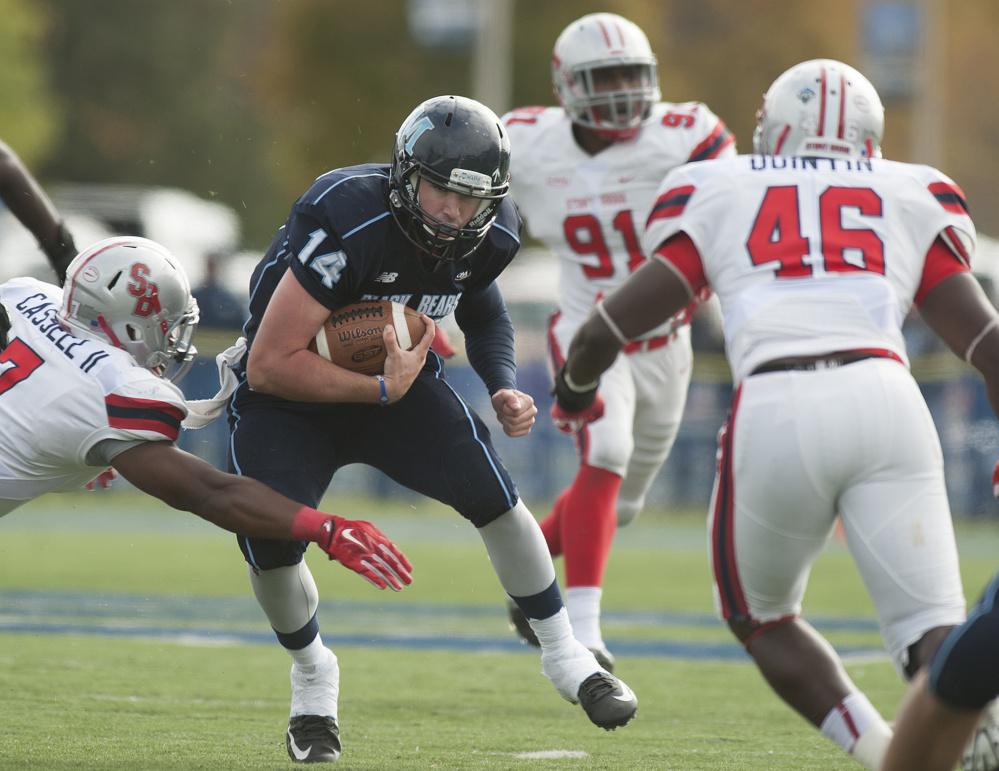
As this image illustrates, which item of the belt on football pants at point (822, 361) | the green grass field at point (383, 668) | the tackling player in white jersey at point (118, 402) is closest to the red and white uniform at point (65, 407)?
the tackling player in white jersey at point (118, 402)

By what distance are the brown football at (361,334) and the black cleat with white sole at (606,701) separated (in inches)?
41.1

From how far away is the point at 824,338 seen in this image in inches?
123

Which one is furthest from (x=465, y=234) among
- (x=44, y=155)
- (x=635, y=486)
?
(x=44, y=155)

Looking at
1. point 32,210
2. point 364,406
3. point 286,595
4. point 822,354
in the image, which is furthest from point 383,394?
point 32,210

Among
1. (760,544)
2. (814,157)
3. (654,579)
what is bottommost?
(654,579)

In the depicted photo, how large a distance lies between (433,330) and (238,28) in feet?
99.0

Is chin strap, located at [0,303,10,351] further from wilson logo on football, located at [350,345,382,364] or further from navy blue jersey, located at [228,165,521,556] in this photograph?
wilson logo on football, located at [350,345,382,364]

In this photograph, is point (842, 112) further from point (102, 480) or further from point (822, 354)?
point (102, 480)

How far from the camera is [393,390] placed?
3783 mm

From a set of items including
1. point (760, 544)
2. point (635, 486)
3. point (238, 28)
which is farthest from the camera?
point (238, 28)

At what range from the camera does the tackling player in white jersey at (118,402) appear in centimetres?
346

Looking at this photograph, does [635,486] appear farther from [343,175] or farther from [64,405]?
[64,405]

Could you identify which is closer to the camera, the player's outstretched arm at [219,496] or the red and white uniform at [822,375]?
the red and white uniform at [822,375]

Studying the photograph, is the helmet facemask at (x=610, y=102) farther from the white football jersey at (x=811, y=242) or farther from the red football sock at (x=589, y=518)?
the white football jersey at (x=811, y=242)
